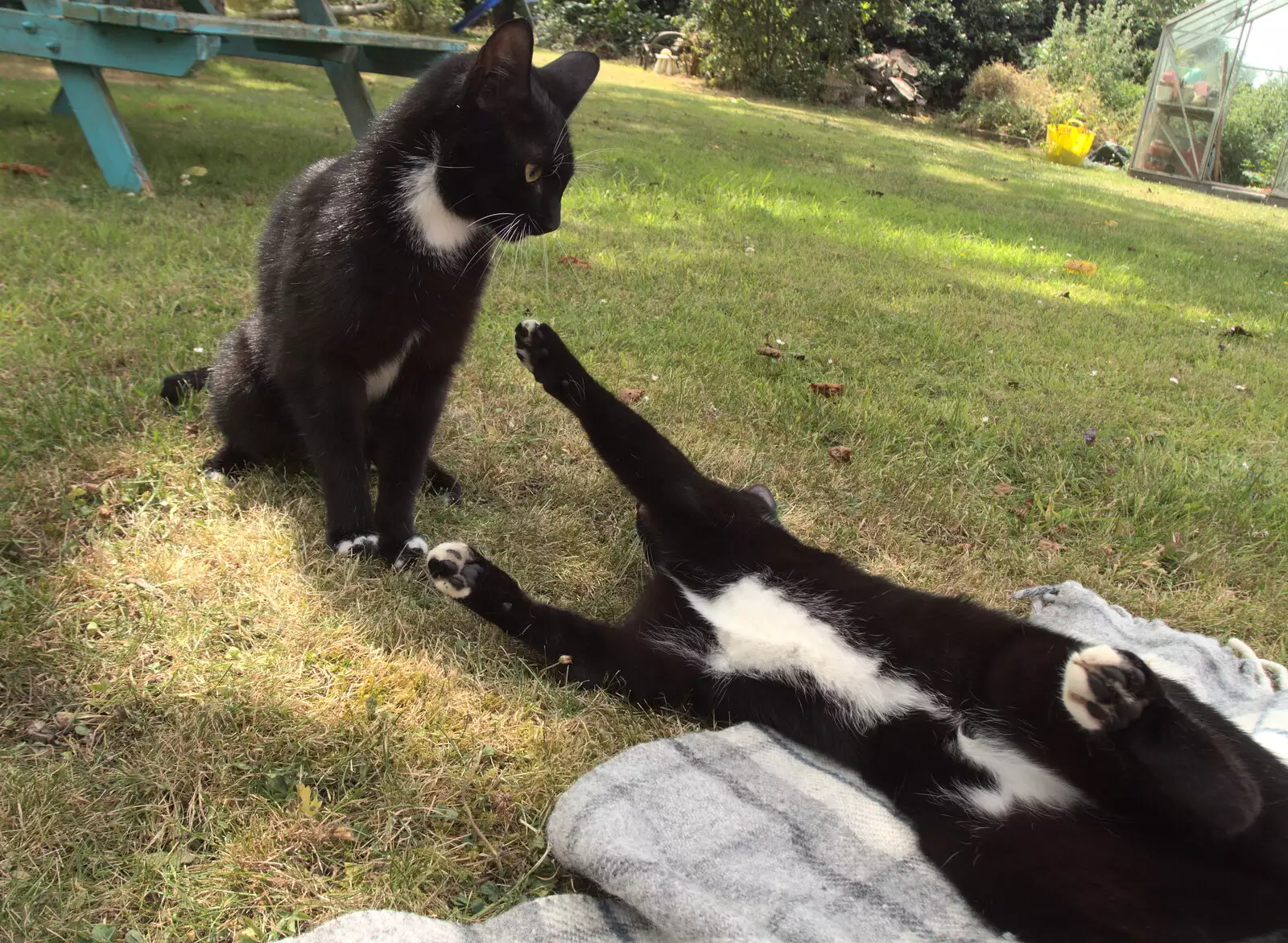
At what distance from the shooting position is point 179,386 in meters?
2.58

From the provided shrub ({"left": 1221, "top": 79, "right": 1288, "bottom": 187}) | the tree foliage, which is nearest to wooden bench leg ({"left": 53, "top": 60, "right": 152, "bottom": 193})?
shrub ({"left": 1221, "top": 79, "right": 1288, "bottom": 187})

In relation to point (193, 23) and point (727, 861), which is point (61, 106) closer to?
point (193, 23)

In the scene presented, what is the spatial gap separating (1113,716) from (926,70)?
20348 mm

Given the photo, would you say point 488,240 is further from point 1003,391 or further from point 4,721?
point 1003,391

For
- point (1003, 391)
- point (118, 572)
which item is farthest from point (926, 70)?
point (118, 572)

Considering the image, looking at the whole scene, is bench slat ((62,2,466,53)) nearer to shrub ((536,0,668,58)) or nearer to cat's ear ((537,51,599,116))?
cat's ear ((537,51,599,116))

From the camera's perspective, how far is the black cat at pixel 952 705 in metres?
1.47

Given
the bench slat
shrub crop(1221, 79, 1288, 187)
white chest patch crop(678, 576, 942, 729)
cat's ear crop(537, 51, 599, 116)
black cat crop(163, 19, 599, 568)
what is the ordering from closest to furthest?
white chest patch crop(678, 576, 942, 729), black cat crop(163, 19, 599, 568), cat's ear crop(537, 51, 599, 116), the bench slat, shrub crop(1221, 79, 1288, 187)

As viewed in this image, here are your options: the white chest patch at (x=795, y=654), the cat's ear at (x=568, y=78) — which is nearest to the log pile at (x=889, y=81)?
the cat's ear at (x=568, y=78)

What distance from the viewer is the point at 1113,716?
1.52 metres

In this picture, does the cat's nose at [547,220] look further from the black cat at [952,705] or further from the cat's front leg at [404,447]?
the cat's front leg at [404,447]

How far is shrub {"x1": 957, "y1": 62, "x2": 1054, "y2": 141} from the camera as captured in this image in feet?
55.1

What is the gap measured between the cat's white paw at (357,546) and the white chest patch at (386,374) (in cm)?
36

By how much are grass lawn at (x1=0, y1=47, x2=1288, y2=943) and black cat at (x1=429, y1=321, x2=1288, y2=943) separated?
0.19 metres
